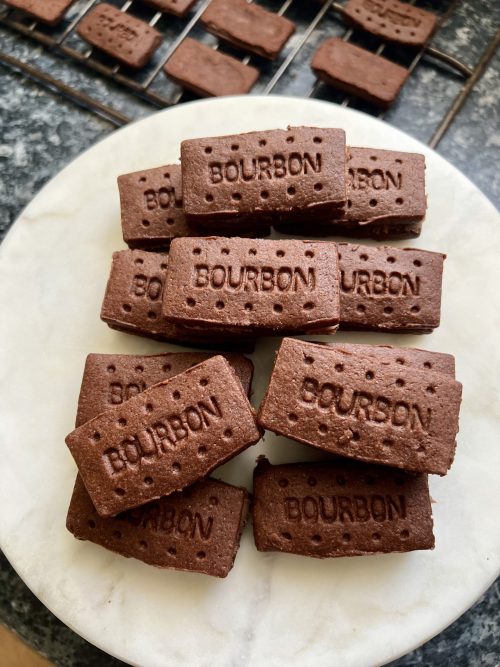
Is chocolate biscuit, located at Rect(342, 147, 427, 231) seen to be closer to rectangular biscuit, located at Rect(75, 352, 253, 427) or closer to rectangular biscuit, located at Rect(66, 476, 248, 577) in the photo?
rectangular biscuit, located at Rect(75, 352, 253, 427)

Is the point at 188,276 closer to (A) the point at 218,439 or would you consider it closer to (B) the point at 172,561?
(A) the point at 218,439

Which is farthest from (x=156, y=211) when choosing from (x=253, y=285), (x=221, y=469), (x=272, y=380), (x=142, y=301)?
(x=221, y=469)

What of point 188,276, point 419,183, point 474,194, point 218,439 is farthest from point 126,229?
point 474,194

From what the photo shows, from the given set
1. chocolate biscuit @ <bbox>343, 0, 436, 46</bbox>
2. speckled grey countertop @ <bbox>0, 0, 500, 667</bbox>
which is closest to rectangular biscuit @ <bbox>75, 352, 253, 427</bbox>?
speckled grey countertop @ <bbox>0, 0, 500, 667</bbox>

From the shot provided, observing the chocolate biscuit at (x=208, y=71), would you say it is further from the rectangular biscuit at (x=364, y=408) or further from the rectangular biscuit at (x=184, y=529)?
the rectangular biscuit at (x=184, y=529)

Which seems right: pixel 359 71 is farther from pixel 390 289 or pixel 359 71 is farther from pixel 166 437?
pixel 166 437

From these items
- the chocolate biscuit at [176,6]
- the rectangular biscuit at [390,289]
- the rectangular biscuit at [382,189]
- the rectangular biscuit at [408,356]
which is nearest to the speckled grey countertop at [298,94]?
the chocolate biscuit at [176,6]
